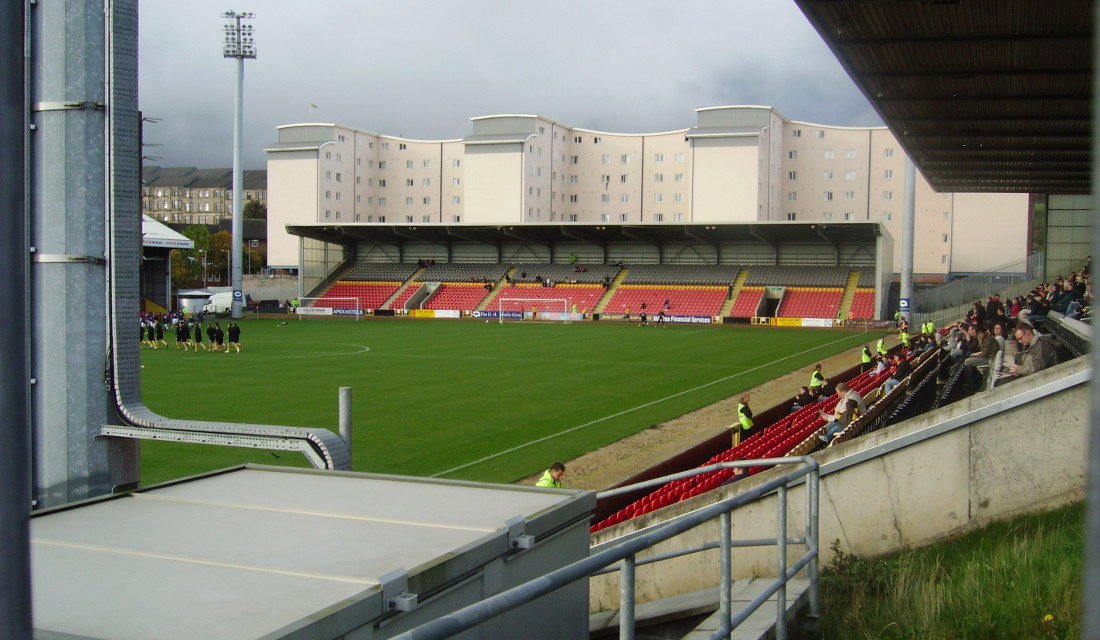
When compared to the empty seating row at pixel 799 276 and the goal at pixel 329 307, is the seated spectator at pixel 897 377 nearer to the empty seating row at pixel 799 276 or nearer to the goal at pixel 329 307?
the empty seating row at pixel 799 276

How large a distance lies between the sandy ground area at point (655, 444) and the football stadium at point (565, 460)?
16 centimetres

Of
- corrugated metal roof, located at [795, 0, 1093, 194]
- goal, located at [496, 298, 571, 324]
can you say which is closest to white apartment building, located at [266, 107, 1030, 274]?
goal, located at [496, 298, 571, 324]

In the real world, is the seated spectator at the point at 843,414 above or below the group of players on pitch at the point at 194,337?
above

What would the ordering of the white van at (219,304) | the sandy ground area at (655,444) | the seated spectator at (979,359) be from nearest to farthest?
the seated spectator at (979,359) < the sandy ground area at (655,444) < the white van at (219,304)

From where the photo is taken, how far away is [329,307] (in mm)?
70188

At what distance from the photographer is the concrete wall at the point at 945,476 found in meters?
7.92

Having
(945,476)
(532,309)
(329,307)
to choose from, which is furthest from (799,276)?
(945,476)

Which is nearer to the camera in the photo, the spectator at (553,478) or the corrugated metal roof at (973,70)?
the spectator at (553,478)

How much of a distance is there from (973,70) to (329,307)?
6011 cm

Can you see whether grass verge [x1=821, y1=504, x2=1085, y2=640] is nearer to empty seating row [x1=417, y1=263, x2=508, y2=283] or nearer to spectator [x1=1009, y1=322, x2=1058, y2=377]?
spectator [x1=1009, y1=322, x2=1058, y2=377]

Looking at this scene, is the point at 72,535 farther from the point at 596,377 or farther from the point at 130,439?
the point at 596,377

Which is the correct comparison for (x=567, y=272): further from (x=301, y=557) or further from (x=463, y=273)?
(x=301, y=557)

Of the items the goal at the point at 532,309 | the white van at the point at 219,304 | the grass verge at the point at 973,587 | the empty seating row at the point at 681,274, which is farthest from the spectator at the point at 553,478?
the white van at the point at 219,304

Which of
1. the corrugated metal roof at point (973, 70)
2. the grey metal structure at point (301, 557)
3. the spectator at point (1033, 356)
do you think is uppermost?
the corrugated metal roof at point (973, 70)
